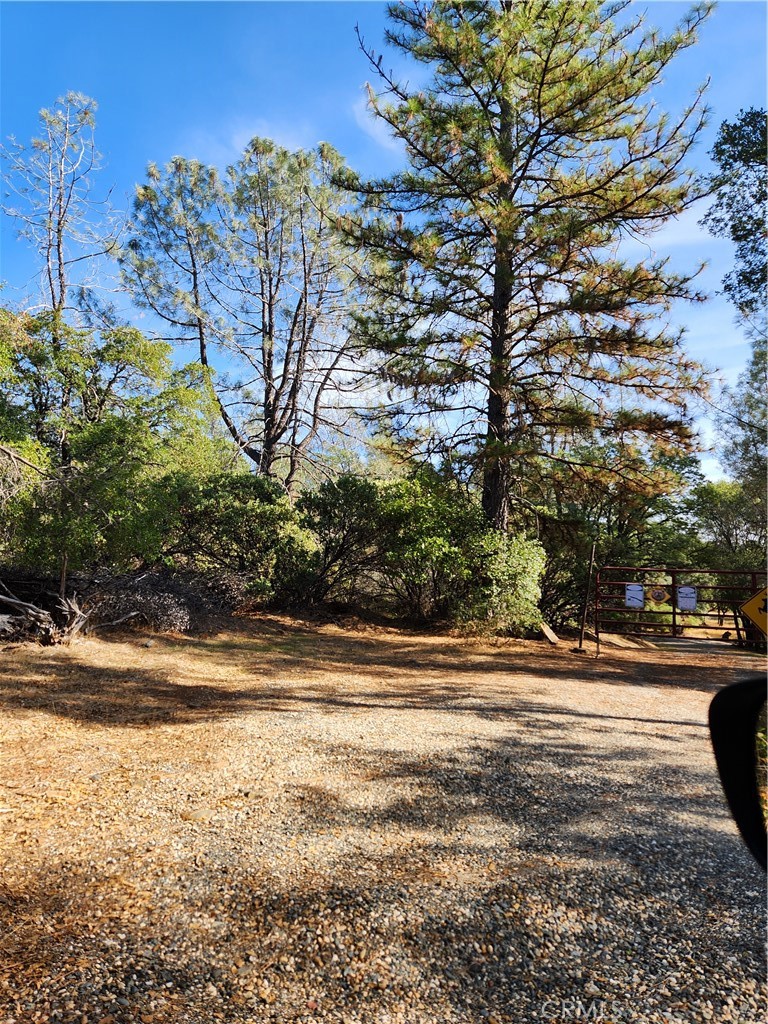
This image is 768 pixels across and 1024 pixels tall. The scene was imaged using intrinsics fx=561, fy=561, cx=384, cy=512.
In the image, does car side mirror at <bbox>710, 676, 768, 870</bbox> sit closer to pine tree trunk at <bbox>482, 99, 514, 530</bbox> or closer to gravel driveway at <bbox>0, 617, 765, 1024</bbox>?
gravel driveway at <bbox>0, 617, 765, 1024</bbox>

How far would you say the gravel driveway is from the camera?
6.02 ft

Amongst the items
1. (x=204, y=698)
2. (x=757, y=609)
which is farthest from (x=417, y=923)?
(x=757, y=609)

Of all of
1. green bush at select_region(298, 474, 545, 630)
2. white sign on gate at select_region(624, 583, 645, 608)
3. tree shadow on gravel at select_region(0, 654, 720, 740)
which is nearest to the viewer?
tree shadow on gravel at select_region(0, 654, 720, 740)

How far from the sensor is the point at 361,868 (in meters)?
2.56

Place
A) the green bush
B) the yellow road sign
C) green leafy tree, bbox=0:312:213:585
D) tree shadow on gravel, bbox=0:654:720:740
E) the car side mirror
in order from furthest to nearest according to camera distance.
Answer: the green bush
green leafy tree, bbox=0:312:213:585
tree shadow on gravel, bbox=0:654:720:740
the yellow road sign
the car side mirror

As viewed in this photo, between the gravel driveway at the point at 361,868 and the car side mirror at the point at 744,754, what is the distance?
36.7 inches

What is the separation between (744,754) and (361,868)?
74.1 inches

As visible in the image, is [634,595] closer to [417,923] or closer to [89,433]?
[417,923]

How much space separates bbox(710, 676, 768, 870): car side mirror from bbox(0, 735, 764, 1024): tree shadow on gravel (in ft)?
3.05

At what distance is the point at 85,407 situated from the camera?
12039 mm

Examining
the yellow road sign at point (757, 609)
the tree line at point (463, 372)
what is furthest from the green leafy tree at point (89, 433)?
the yellow road sign at point (757, 609)

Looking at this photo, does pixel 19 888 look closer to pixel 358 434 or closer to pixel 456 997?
pixel 456 997

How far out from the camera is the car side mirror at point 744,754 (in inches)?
51.6

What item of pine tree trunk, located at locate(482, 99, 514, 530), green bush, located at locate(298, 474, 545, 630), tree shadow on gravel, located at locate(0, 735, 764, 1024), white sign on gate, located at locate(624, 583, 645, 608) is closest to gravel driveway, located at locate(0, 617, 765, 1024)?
tree shadow on gravel, located at locate(0, 735, 764, 1024)
